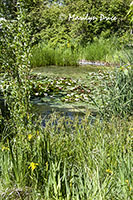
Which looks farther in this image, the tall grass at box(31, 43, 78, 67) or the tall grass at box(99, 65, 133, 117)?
the tall grass at box(31, 43, 78, 67)

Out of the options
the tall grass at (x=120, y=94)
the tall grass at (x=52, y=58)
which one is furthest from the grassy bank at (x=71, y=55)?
the tall grass at (x=120, y=94)

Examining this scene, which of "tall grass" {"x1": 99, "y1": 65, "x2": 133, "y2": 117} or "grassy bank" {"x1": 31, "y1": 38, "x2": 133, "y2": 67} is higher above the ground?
"grassy bank" {"x1": 31, "y1": 38, "x2": 133, "y2": 67}

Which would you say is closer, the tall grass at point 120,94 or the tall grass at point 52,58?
the tall grass at point 120,94

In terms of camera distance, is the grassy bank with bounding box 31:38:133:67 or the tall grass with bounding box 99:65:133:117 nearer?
the tall grass with bounding box 99:65:133:117

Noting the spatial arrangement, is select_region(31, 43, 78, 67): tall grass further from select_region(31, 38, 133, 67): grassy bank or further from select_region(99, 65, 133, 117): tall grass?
select_region(99, 65, 133, 117): tall grass

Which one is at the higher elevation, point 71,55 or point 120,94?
point 71,55

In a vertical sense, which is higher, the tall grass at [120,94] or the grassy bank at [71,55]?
the grassy bank at [71,55]

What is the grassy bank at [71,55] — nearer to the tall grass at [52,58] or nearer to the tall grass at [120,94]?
the tall grass at [52,58]

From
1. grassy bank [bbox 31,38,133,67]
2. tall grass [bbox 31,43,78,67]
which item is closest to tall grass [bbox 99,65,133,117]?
grassy bank [bbox 31,38,133,67]

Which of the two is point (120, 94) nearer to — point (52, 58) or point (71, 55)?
point (52, 58)

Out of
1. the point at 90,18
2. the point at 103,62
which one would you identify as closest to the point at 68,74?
the point at 103,62

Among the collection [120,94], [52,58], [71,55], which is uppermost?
[71,55]

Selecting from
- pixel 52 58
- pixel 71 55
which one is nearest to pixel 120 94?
pixel 52 58

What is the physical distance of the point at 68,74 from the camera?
783 cm
